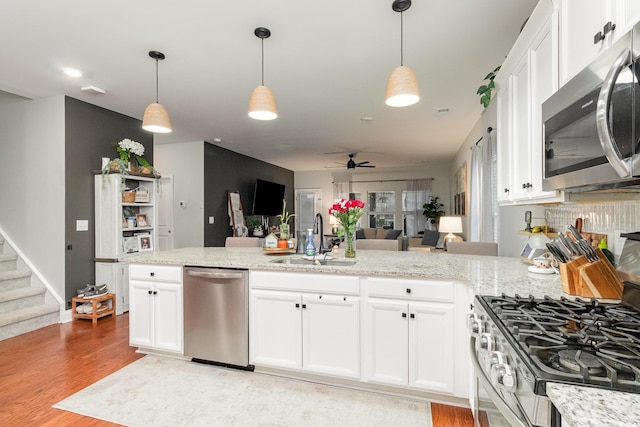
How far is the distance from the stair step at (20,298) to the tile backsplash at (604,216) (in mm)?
5340

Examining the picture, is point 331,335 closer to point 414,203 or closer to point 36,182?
point 36,182

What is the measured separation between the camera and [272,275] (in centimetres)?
239

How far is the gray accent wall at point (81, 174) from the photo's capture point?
388 centimetres

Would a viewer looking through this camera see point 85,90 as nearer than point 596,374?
No

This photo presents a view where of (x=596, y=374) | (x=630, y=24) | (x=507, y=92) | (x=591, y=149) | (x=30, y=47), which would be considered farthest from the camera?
(x=30, y=47)

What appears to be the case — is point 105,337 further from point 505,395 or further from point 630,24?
point 630,24

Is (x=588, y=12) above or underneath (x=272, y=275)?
above

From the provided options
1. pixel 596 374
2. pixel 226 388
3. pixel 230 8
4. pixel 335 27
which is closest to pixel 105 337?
pixel 226 388

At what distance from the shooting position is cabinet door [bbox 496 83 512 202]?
2.13 metres

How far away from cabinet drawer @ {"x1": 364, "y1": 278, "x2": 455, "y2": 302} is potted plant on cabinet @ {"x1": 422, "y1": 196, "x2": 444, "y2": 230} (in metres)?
7.32

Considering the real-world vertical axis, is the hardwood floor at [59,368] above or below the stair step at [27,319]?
below

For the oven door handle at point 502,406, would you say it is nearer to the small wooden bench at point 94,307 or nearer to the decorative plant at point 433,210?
the small wooden bench at point 94,307

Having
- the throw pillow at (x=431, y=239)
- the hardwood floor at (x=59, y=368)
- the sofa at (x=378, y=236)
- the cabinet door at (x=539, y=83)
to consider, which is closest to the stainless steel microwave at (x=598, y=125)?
the cabinet door at (x=539, y=83)

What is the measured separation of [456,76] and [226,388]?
354 cm
